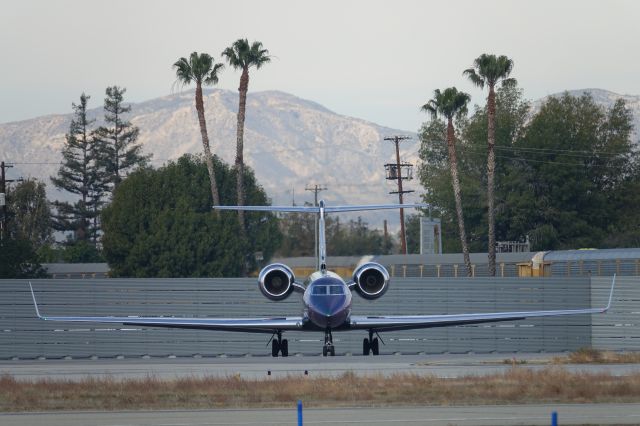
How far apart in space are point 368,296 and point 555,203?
2493 inches

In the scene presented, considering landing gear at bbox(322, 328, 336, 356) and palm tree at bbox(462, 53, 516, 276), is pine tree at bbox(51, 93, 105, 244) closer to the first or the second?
palm tree at bbox(462, 53, 516, 276)

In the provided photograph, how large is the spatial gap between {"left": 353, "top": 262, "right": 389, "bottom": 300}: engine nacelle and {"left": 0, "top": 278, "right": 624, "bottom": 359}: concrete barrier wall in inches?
336

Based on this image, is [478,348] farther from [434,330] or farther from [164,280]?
[164,280]

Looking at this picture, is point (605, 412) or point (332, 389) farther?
point (332, 389)

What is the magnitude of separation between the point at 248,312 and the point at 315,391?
65.8 feet

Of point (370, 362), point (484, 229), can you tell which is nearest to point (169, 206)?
point (484, 229)

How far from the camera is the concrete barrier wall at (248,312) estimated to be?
156ft

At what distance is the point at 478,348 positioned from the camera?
49344 mm

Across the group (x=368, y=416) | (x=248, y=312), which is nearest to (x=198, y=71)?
(x=248, y=312)

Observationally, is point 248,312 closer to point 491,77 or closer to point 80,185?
point 491,77

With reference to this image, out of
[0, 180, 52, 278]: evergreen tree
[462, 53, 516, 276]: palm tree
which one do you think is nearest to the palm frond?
[462, 53, 516, 276]: palm tree

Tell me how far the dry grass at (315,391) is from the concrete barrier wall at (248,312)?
49.3 ft

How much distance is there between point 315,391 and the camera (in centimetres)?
2916

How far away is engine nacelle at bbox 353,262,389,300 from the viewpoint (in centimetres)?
4047
